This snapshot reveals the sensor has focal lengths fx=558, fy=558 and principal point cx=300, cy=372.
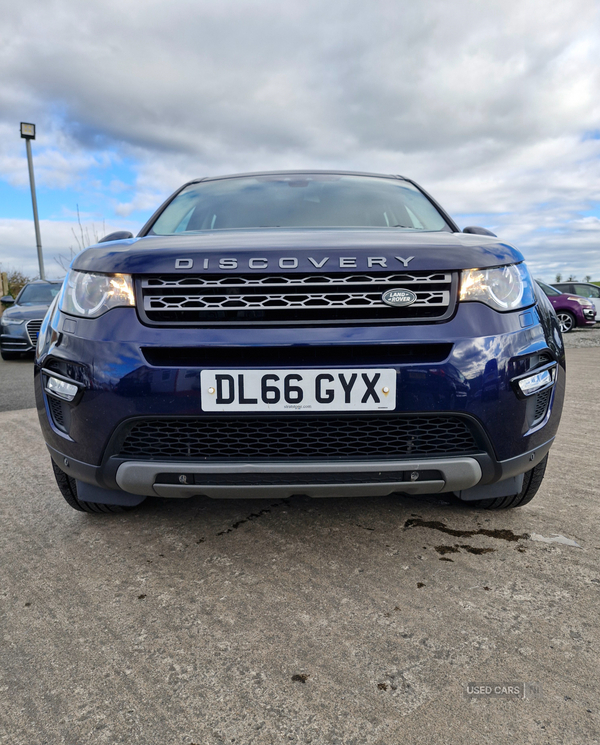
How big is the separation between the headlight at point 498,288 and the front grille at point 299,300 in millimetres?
75

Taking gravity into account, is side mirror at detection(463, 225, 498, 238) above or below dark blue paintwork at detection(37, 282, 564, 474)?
above

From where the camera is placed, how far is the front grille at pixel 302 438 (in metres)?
1.68

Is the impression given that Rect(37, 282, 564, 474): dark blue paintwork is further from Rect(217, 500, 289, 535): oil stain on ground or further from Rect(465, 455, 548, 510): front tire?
Rect(217, 500, 289, 535): oil stain on ground

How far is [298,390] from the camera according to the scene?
1.62 meters

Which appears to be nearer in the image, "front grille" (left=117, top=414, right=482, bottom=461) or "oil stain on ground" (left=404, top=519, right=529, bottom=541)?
"front grille" (left=117, top=414, right=482, bottom=461)

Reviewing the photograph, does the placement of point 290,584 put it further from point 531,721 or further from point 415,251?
point 415,251

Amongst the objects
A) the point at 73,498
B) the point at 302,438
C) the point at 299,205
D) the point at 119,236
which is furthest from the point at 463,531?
the point at 119,236

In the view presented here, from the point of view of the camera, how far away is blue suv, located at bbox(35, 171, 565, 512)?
164cm

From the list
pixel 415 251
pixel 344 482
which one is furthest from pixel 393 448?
pixel 415 251

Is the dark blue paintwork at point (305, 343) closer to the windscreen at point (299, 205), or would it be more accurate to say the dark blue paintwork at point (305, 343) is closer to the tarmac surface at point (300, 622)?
the tarmac surface at point (300, 622)

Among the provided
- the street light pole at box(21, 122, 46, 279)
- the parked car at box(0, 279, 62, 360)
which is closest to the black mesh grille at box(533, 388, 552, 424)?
the parked car at box(0, 279, 62, 360)

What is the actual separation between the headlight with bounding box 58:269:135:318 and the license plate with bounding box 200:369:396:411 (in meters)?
0.39

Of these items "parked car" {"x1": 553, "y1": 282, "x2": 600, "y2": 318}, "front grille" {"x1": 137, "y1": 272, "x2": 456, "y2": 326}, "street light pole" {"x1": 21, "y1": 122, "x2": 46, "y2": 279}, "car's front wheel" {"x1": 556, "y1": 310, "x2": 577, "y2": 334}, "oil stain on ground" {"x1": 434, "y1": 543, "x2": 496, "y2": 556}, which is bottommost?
"car's front wheel" {"x1": 556, "y1": 310, "x2": 577, "y2": 334}

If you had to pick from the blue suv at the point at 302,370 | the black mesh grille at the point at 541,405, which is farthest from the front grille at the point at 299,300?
the black mesh grille at the point at 541,405
